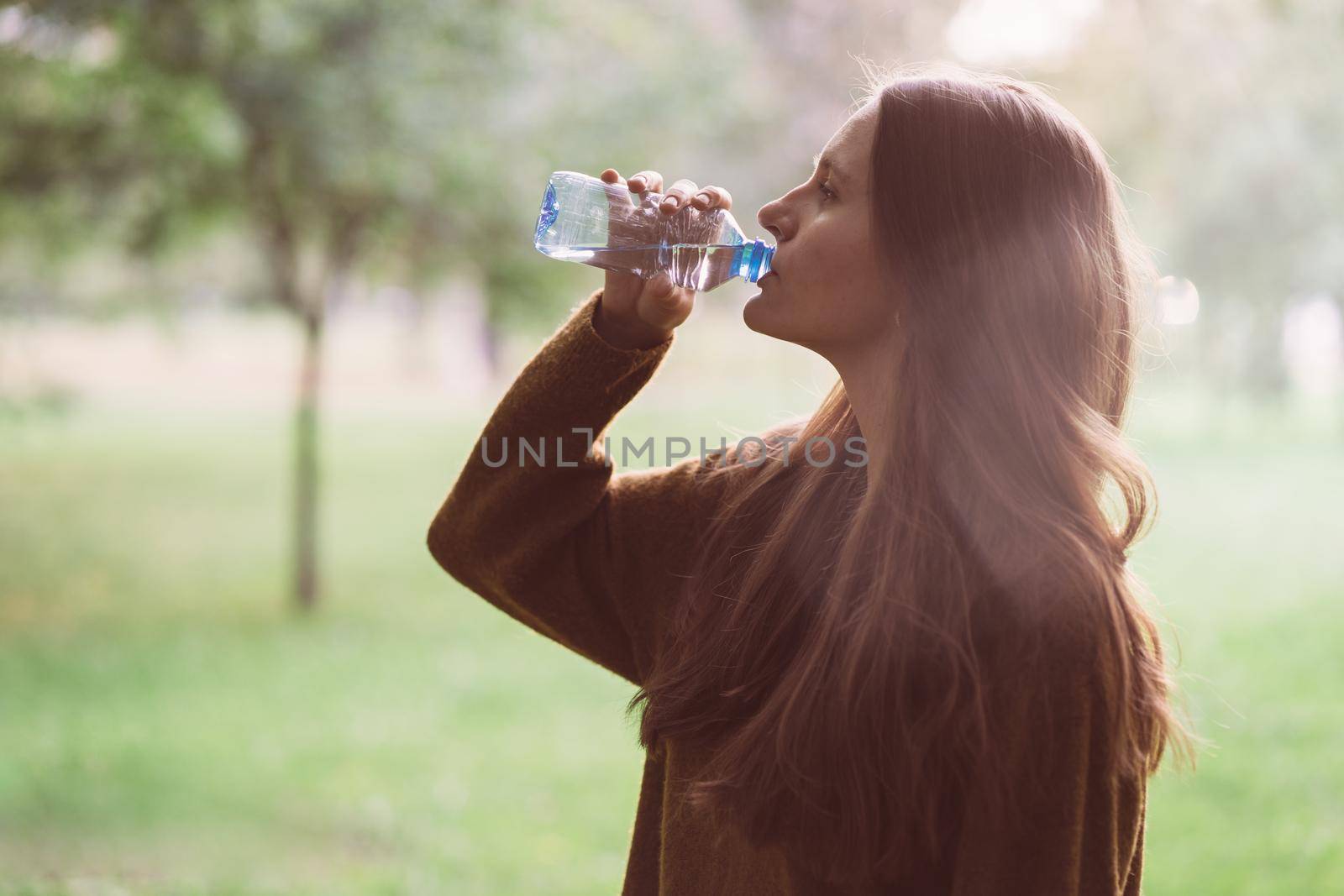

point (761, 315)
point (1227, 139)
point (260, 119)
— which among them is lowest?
point (761, 315)

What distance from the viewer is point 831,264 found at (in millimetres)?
1349

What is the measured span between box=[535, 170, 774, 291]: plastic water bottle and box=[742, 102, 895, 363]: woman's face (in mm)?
132

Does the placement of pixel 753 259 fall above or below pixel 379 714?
above

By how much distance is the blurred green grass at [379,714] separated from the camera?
12.8 feet

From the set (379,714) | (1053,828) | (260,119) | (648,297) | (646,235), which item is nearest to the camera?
(1053,828)

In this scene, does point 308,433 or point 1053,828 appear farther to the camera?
point 308,433

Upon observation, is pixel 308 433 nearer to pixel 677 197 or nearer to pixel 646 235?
pixel 646 235

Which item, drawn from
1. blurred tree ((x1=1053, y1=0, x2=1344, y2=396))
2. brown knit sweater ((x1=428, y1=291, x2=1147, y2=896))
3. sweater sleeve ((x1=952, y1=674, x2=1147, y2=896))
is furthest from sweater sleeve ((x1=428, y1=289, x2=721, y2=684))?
blurred tree ((x1=1053, y1=0, x2=1344, y2=396))

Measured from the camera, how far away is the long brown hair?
115cm

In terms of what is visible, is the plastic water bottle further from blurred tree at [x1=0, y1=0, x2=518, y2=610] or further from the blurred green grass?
blurred tree at [x1=0, y1=0, x2=518, y2=610]

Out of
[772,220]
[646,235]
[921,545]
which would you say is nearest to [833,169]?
[772,220]

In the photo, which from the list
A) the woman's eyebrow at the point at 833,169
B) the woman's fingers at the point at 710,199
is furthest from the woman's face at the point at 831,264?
the woman's fingers at the point at 710,199

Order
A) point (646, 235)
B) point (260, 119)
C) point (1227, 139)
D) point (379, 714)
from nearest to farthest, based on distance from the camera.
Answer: point (646, 235)
point (379, 714)
point (260, 119)
point (1227, 139)

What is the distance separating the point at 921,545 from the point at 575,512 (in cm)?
53
